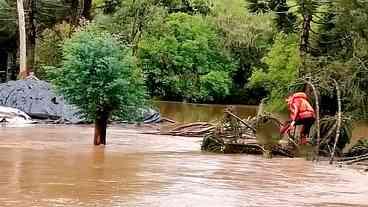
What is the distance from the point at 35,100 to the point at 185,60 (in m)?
28.9

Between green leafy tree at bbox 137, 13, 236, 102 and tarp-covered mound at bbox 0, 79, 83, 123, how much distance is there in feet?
72.9

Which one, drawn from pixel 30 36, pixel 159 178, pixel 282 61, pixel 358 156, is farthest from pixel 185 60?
pixel 159 178

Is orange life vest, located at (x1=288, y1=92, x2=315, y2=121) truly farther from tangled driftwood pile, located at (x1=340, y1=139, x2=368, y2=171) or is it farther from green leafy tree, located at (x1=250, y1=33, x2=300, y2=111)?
green leafy tree, located at (x1=250, y1=33, x2=300, y2=111)

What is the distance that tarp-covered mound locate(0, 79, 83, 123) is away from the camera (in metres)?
30.4

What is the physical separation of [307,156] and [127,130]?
33.9 ft

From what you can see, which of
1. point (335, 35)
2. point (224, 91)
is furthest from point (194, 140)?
point (224, 91)

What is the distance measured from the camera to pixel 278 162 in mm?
16672

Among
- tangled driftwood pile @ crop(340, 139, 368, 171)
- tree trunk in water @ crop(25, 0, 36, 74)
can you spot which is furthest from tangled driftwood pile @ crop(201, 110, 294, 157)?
tree trunk in water @ crop(25, 0, 36, 74)

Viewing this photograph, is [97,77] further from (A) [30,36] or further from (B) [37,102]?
(A) [30,36]

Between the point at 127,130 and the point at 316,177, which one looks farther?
the point at 127,130

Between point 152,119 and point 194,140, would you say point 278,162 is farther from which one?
point 152,119

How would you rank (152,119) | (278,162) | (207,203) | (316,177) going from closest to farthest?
(207,203)
(316,177)
(278,162)
(152,119)

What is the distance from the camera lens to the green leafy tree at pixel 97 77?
18.4m

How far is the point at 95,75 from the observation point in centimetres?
1844
